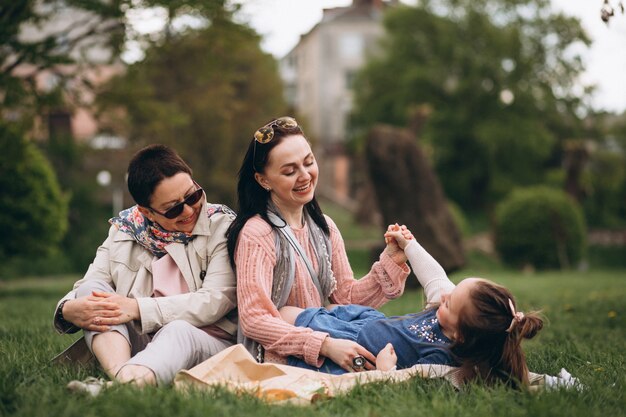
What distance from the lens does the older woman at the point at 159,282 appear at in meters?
3.72

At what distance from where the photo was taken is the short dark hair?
154 inches

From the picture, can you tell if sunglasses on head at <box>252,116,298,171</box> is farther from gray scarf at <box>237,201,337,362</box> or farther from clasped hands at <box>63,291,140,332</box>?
clasped hands at <box>63,291,140,332</box>

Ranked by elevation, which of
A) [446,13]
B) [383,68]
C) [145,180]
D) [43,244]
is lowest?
[43,244]

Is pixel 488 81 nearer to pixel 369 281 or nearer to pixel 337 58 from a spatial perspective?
pixel 337 58

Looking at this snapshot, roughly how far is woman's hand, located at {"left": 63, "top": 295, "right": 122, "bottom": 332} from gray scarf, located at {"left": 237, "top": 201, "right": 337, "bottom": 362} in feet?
2.34

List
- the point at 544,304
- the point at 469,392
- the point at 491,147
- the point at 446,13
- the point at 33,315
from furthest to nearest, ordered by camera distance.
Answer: the point at 446,13
the point at 491,147
the point at 544,304
the point at 33,315
the point at 469,392

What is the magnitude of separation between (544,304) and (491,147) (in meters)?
25.8

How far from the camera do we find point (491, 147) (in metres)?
34.0

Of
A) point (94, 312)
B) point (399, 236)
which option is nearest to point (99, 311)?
point (94, 312)

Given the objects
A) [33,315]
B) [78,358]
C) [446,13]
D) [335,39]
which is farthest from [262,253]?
[335,39]

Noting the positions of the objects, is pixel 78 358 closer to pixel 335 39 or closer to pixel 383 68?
pixel 383 68

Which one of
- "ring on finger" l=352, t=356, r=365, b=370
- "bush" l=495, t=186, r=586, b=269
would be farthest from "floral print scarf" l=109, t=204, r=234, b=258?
"bush" l=495, t=186, r=586, b=269

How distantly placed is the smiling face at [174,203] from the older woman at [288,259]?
0.24 meters

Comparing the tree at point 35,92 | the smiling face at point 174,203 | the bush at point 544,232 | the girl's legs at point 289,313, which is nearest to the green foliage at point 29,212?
the tree at point 35,92
